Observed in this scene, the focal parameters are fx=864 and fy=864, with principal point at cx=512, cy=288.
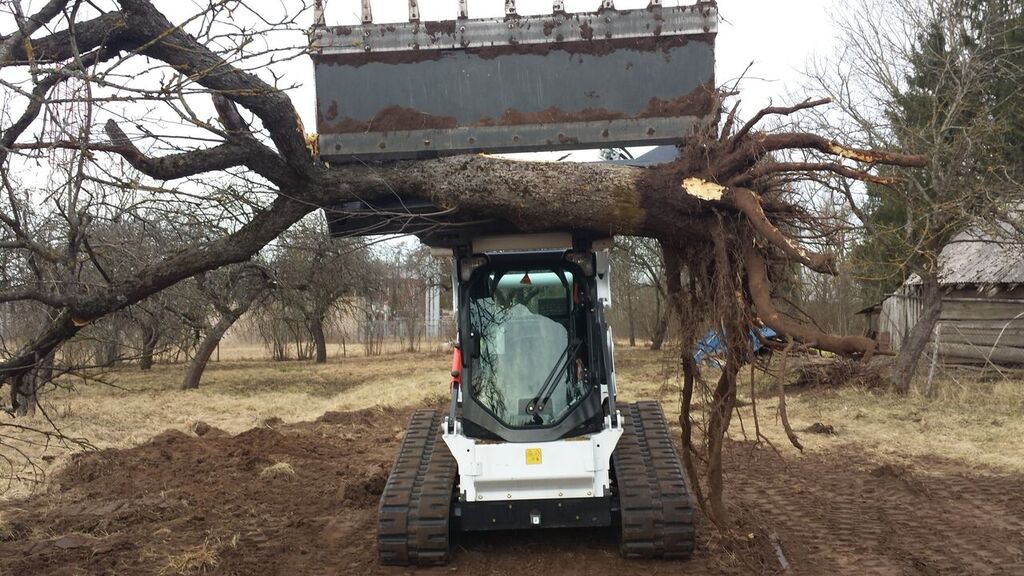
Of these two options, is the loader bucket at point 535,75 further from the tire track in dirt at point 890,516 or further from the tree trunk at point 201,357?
the tree trunk at point 201,357

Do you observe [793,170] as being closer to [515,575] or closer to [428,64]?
[428,64]

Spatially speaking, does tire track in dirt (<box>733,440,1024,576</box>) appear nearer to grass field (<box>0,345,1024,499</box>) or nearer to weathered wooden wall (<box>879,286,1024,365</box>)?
grass field (<box>0,345,1024,499</box>)

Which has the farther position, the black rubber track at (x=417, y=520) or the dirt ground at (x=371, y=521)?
the dirt ground at (x=371, y=521)

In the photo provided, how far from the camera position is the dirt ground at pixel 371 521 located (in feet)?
19.7

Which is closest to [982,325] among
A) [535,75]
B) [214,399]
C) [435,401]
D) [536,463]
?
[435,401]

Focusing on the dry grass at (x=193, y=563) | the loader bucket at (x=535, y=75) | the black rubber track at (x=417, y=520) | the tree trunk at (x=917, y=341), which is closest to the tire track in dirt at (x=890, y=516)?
the black rubber track at (x=417, y=520)

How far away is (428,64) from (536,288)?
6.15 ft

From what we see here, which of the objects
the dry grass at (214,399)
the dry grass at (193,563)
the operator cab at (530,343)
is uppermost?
the operator cab at (530,343)

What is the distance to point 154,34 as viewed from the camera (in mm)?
5059

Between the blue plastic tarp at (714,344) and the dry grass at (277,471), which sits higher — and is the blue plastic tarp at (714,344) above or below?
above

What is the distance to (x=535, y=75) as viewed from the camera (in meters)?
5.53

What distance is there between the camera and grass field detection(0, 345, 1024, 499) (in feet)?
34.1

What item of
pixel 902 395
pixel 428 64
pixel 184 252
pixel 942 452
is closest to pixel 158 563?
pixel 184 252

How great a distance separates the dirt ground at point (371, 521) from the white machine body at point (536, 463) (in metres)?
0.60
